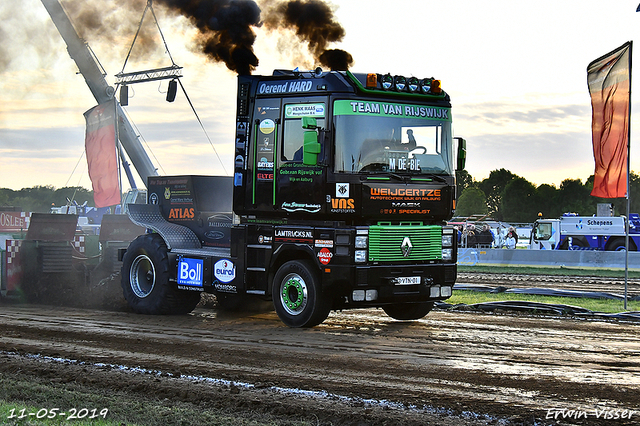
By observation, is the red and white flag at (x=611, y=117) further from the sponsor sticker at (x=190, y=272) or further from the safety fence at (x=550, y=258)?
the safety fence at (x=550, y=258)

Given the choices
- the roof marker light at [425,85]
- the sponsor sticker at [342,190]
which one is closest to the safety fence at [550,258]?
the roof marker light at [425,85]

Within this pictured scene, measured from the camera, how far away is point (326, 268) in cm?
1036

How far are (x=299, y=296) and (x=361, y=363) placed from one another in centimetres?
270

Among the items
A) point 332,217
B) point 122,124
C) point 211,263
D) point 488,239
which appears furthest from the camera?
point 488,239

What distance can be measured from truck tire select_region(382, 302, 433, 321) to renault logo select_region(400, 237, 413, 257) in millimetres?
1475

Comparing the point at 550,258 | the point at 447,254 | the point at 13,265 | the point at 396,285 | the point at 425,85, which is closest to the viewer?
the point at 396,285

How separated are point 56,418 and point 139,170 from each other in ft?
96.3

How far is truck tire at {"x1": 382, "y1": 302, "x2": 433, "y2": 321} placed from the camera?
11914 millimetres

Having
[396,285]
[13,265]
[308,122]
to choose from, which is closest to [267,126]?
[308,122]

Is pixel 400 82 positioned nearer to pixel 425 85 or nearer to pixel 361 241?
pixel 425 85

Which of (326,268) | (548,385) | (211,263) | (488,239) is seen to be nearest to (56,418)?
(548,385)

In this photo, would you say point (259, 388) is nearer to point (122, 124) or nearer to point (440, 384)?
point (440, 384)

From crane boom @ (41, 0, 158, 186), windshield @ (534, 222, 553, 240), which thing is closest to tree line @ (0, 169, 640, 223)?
windshield @ (534, 222, 553, 240)

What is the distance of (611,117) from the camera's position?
1422 centimetres
